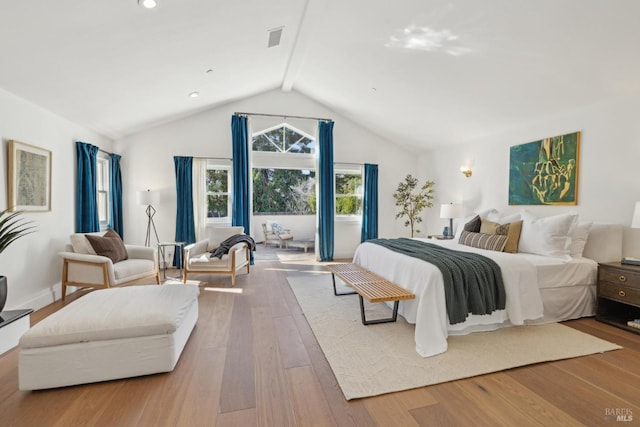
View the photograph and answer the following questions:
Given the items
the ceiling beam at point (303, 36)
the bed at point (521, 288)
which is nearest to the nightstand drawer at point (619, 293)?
the bed at point (521, 288)

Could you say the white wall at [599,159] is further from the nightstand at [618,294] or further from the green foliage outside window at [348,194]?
the green foliage outside window at [348,194]

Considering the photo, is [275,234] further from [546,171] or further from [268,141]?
[546,171]

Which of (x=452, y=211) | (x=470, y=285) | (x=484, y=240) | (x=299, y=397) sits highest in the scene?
(x=452, y=211)

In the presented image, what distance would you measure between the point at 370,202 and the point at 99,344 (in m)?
5.39

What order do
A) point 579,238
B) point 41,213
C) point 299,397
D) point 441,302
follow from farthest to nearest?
1. point 41,213
2. point 579,238
3. point 441,302
4. point 299,397

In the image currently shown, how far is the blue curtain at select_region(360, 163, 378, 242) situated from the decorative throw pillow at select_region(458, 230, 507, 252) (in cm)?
261

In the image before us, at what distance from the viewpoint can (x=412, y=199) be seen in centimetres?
633

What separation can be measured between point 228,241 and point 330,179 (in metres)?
2.58

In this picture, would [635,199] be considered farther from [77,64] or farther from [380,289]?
[77,64]

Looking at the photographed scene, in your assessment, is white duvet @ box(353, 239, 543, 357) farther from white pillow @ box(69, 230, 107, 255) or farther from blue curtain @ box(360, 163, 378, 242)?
Result: white pillow @ box(69, 230, 107, 255)

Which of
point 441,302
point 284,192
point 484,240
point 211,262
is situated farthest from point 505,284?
point 284,192

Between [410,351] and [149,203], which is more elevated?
[149,203]

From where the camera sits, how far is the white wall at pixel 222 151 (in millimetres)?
5598

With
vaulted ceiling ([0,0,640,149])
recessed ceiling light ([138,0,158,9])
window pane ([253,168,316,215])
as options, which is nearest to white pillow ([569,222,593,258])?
vaulted ceiling ([0,0,640,149])
